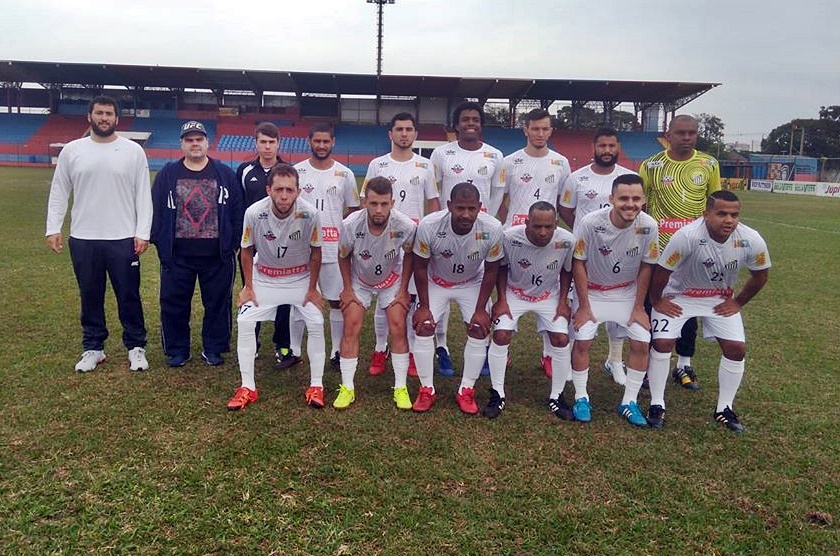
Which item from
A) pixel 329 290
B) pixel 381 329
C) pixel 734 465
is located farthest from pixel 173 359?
pixel 734 465

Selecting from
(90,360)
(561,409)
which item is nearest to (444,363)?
(561,409)

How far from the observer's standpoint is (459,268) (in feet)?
14.6

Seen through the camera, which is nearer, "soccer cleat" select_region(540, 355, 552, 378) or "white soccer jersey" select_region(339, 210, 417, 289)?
"white soccer jersey" select_region(339, 210, 417, 289)

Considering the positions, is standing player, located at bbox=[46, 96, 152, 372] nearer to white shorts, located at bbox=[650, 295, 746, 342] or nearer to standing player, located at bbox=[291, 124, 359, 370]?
standing player, located at bbox=[291, 124, 359, 370]

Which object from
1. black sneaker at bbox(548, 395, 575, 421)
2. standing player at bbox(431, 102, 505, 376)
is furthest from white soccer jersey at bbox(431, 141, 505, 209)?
black sneaker at bbox(548, 395, 575, 421)

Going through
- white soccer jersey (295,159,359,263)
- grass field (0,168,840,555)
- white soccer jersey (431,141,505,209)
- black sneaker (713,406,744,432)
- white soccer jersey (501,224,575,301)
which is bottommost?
grass field (0,168,840,555)

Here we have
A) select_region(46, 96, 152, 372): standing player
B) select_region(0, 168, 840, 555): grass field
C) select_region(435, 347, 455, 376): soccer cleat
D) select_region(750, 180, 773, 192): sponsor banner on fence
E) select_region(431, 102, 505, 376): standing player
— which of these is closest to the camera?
select_region(0, 168, 840, 555): grass field

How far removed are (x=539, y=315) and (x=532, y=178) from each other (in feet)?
4.65

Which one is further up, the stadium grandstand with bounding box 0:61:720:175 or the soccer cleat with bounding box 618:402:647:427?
the stadium grandstand with bounding box 0:61:720:175

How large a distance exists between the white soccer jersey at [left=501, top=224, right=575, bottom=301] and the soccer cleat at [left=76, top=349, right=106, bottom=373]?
10.2 ft

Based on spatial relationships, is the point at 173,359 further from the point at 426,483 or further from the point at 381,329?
the point at 426,483

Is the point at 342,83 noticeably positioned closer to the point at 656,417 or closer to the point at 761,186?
the point at 761,186

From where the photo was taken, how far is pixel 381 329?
5.14 meters

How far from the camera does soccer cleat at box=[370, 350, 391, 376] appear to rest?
16.3 feet
